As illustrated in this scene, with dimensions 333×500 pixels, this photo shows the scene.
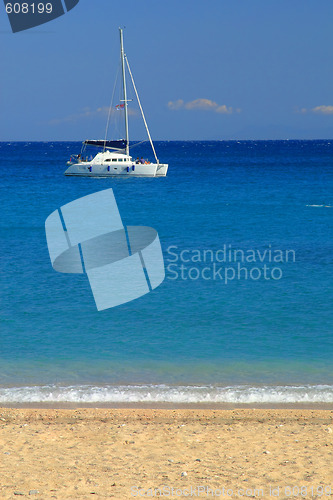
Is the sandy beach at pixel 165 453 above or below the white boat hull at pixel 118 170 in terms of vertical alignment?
above

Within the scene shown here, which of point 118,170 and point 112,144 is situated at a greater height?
point 112,144

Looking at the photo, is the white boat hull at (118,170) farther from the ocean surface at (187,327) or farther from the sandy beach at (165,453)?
the sandy beach at (165,453)

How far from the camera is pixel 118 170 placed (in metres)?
59.4

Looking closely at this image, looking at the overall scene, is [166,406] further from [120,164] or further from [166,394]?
[120,164]

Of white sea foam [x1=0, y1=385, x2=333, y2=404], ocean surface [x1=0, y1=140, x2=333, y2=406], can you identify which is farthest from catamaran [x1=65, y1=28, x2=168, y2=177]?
white sea foam [x1=0, y1=385, x2=333, y2=404]

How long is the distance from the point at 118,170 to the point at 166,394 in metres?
50.5

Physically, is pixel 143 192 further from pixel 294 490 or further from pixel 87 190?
pixel 294 490

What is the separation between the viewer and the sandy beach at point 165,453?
7023 millimetres

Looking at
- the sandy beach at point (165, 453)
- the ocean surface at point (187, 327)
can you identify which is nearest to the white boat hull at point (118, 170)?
the ocean surface at point (187, 327)

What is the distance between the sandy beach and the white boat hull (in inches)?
1959

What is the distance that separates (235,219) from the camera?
1240 inches

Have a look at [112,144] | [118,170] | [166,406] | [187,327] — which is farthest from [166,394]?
[112,144]

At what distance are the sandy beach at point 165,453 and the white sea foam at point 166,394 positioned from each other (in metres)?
0.48

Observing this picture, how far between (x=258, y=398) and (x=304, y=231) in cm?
1813
